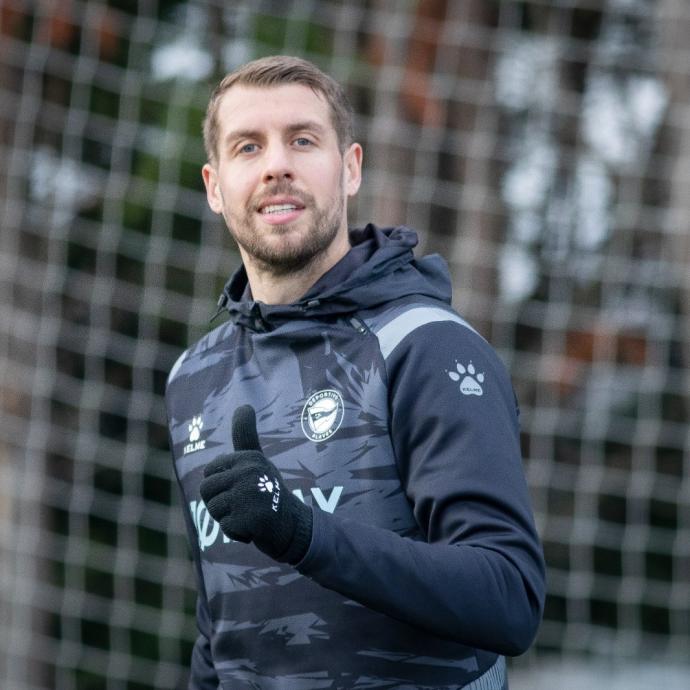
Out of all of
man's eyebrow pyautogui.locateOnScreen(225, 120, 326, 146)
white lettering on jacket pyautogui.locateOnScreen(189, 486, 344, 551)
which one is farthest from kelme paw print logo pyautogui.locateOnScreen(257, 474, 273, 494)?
man's eyebrow pyautogui.locateOnScreen(225, 120, 326, 146)

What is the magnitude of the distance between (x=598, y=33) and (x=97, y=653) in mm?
3921

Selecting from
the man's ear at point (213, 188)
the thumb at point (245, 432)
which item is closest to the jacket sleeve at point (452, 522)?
the thumb at point (245, 432)

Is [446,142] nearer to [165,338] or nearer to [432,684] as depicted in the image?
[165,338]

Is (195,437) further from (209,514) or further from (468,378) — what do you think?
(468,378)

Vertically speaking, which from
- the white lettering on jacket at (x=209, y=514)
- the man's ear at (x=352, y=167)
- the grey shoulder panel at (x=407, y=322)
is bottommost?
the white lettering on jacket at (x=209, y=514)

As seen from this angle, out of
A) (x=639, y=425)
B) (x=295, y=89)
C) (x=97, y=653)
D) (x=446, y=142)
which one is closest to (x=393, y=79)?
(x=446, y=142)

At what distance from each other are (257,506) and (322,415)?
0.32 metres

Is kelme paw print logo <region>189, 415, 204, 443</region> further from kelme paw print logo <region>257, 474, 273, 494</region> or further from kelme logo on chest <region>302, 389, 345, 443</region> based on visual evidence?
kelme paw print logo <region>257, 474, 273, 494</region>

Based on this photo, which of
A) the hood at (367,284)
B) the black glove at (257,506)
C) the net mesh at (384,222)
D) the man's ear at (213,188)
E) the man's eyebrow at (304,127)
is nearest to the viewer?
the black glove at (257,506)

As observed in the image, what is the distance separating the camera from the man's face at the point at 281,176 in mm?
1837

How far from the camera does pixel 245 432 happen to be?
150 cm

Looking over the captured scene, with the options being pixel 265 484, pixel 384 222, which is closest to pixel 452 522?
pixel 265 484

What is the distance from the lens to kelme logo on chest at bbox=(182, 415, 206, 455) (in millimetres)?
1881

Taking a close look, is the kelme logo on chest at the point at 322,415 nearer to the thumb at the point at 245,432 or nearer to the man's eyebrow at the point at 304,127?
the thumb at the point at 245,432
